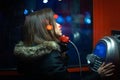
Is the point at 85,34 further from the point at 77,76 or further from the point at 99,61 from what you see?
the point at 99,61

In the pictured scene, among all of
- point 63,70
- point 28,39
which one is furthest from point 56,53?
point 28,39

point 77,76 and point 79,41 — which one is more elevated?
point 79,41

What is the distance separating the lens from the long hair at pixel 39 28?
2.46 meters

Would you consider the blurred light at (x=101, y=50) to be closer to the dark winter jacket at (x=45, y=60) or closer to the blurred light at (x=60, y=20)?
the dark winter jacket at (x=45, y=60)

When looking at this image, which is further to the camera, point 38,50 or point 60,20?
point 60,20

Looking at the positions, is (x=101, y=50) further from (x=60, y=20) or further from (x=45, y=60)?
(x=60, y=20)

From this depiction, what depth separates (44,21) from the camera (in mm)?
2502

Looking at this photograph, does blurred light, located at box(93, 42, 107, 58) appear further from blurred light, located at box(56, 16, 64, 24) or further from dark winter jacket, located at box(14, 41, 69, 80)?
blurred light, located at box(56, 16, 64, 24)

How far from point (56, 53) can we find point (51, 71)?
175 millimetres

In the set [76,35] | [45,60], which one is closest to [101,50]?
[45,60]

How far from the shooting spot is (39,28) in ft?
8.14

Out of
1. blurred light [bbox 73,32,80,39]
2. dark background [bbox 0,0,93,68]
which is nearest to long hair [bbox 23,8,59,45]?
dark background [bbox 0,0,93,68]

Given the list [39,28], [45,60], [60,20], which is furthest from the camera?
[60,20]

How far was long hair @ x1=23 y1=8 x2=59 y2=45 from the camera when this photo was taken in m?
2.46
